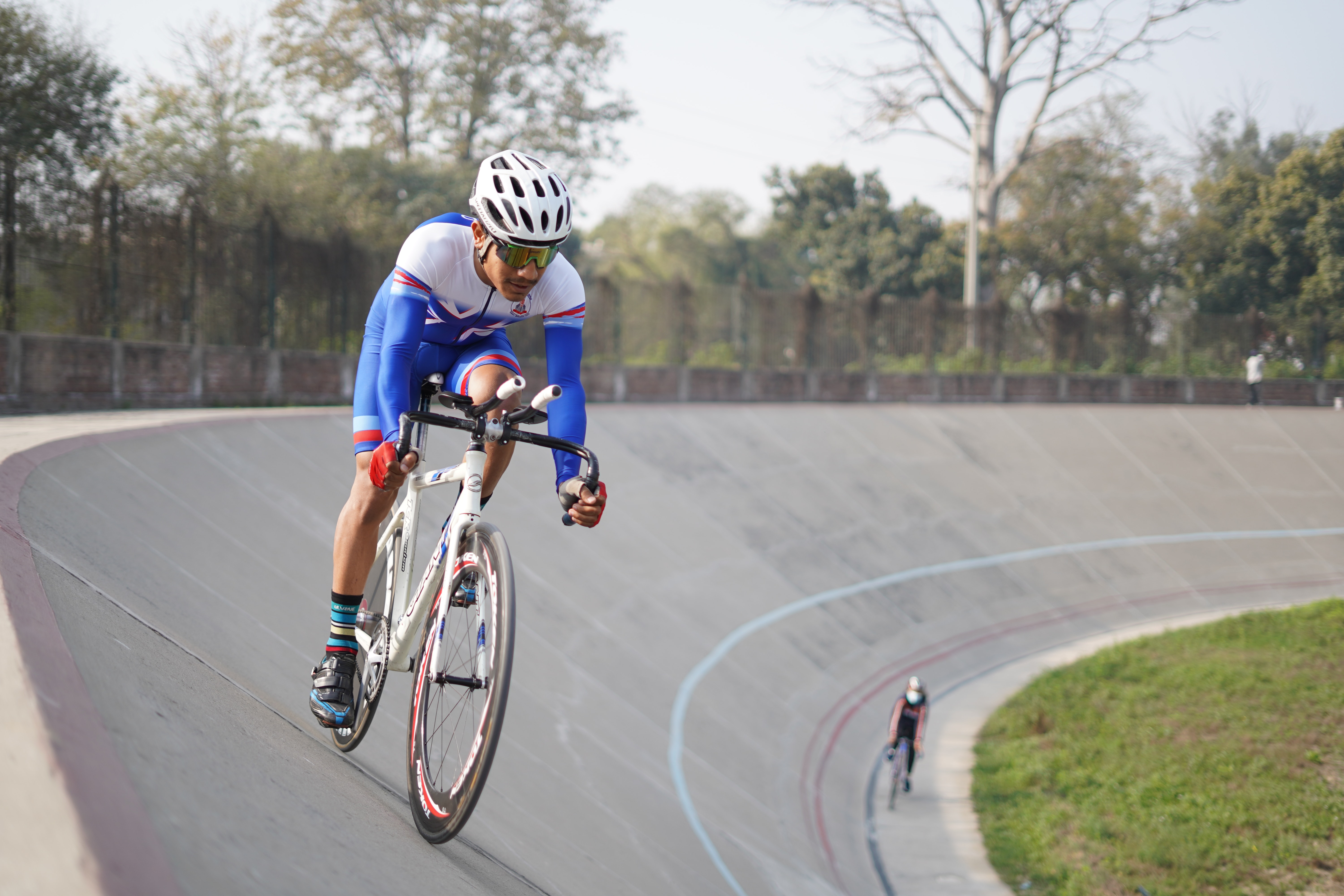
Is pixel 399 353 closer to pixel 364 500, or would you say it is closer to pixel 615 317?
pixel 364 500

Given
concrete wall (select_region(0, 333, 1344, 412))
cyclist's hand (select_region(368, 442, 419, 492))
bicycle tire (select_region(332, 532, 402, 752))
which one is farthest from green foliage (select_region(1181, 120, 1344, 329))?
cyclist's hand (select_region(368, 442, 419, 492))

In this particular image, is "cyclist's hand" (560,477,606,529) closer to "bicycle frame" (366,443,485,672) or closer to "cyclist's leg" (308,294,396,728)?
"bicycle frame" (366,443,485,672)

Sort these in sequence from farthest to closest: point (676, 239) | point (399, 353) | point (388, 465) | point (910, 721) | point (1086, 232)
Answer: point (676, 239), point (1086, 232), point (910, 721), point (399, 353), point (388, 465)

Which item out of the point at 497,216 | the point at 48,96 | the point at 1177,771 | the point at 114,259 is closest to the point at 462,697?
the point at 497,216

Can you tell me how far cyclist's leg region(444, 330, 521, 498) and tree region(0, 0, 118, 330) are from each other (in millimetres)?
15536

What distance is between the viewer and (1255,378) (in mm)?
29312

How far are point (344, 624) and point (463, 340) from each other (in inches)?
42.9

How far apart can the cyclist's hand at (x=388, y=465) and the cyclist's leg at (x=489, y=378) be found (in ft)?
0.79

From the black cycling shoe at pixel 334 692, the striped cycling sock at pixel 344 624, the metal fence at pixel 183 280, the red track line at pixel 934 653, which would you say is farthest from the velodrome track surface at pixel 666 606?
the metal fence at pixel 183 280

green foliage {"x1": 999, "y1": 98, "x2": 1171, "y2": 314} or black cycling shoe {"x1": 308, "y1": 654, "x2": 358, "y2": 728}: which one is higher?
green foliage {"x1": 999, "y1": 98, "x2": 1171, "y2": 314}

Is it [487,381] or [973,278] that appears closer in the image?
[487,381]

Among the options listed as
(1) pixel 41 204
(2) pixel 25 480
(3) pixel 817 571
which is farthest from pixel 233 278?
(2) pixel 25 480

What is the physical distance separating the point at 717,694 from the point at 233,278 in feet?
33.5

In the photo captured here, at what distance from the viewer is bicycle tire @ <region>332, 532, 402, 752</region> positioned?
135 inches
